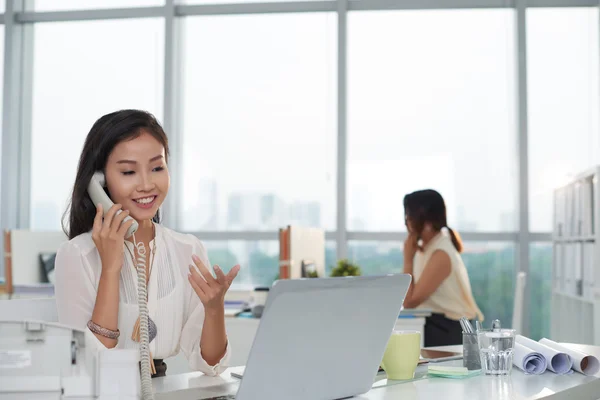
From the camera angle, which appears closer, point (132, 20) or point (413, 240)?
point (413, 240)

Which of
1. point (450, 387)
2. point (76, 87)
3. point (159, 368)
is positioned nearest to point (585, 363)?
point (450, 387)

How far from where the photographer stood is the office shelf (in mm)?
4516

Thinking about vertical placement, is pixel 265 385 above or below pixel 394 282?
below

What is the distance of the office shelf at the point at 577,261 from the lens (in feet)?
14.8

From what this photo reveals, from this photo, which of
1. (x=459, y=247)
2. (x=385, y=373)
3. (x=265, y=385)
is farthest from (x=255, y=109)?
(x=265, y=385)

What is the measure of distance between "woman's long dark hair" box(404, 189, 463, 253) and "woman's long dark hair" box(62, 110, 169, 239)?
7.79ft

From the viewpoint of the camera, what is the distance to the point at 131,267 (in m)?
1.75

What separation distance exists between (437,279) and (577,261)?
61.8 inches

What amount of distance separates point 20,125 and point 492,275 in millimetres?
4423

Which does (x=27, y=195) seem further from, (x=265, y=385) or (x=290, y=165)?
(x=265, y=385)

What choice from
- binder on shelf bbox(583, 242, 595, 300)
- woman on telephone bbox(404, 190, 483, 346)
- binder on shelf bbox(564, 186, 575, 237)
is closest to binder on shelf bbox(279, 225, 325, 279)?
woman on telephone bbox(404, 190, 483, 346)

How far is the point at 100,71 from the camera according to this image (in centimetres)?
634

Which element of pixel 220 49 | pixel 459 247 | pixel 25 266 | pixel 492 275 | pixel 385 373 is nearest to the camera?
pixel 385 373

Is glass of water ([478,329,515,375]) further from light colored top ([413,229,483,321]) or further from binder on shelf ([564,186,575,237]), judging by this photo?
binder on shelf ([564,186,575,237])
